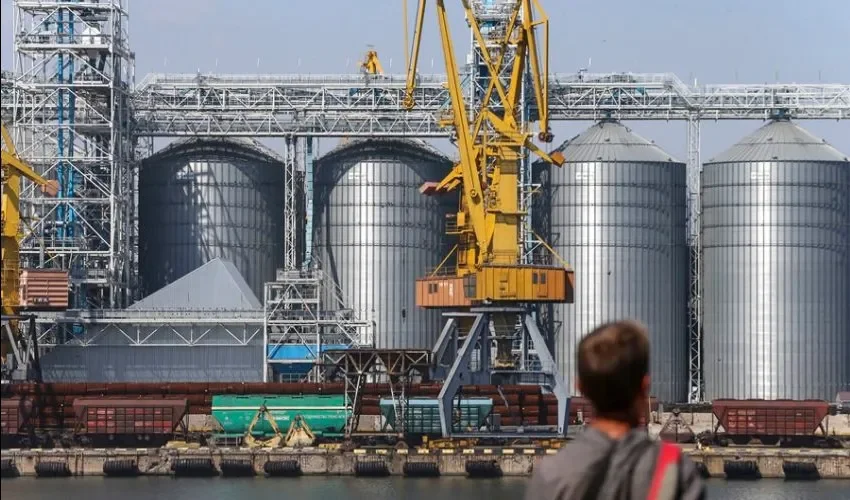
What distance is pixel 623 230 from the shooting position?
12088 centimetres

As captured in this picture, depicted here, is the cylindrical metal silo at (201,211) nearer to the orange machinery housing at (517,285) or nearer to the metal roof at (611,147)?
the metal roof at (611,147)

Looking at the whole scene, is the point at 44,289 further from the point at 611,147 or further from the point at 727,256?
the point at 727,256

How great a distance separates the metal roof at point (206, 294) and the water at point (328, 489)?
32.4 meters

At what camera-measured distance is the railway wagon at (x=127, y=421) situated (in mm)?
89562

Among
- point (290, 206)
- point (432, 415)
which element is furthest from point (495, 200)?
point (290, 206)

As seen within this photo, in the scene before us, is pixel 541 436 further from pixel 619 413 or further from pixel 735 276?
pixel 619 413

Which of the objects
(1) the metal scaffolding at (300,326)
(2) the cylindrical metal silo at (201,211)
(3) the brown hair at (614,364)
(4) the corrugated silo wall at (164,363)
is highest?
(2) the cylindrical metal silo at (201,211)

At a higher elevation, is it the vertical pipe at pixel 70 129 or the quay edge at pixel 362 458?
the vertical pipe at pixel 70 129

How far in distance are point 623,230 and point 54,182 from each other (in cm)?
3982

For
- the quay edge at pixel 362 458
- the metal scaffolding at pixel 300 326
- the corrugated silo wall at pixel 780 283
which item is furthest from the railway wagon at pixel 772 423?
the metal scaffolding at pixel 300 326

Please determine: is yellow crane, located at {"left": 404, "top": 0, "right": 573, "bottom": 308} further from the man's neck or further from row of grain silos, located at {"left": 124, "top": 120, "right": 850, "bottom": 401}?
the man's neck

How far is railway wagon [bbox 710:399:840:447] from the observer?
9300cm

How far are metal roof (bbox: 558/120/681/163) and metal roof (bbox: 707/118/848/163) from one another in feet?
14.9

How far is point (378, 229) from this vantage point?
4803 inches
